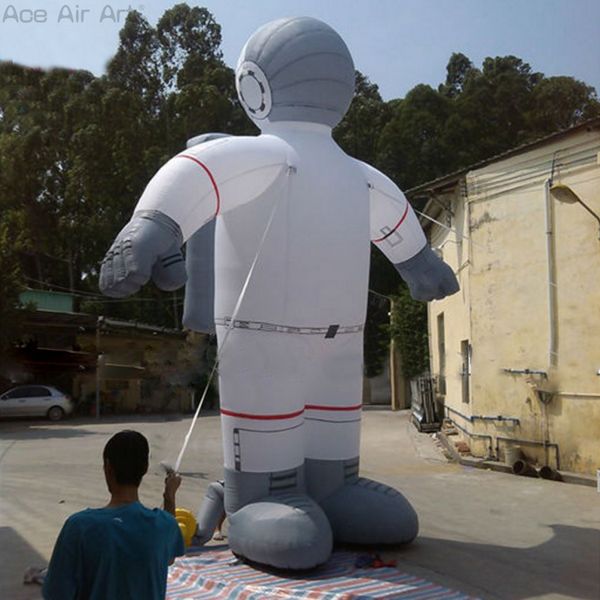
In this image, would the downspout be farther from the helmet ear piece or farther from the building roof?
the helmet ear piece

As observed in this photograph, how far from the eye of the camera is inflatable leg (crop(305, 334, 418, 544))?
478cm

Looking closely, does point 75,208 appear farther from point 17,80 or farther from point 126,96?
point 17,80

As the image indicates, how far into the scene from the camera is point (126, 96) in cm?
1955

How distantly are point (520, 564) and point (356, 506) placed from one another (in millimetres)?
1046

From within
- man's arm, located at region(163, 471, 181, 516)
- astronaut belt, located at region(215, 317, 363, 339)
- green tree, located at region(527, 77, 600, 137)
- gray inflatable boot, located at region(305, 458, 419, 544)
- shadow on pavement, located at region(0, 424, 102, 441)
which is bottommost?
shadow on pavement, located at region(0, 424, 102, 441)

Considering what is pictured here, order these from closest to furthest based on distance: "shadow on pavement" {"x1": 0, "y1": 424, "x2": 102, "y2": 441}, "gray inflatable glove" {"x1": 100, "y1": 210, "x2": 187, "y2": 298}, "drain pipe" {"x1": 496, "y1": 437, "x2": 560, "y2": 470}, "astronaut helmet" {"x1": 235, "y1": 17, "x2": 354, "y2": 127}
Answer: "gray inflatable glove" {"x1": 100, "y1": 210, "x2": 187, "y2": 298} → "astronaut helmet" {"x1": 235, "y1": 17, "x2": 354, "y2": 127} → "drain pipe" {"x1": 496, "y1": 437, "x2": 560, "y2": 470} → "shadow on pavement" {"x1": 0, "y1": 424, "x2": 102, "y2": 441}

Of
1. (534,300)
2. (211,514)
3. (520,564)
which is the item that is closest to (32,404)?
(534,300)

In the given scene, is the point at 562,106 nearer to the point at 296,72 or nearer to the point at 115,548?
the point at 296,72

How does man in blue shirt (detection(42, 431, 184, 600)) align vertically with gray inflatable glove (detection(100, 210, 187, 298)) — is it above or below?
below

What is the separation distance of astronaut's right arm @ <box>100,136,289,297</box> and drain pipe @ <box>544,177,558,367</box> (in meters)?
4.36

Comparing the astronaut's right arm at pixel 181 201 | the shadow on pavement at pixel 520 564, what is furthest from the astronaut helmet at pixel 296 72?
the shadow on pavement at pixel 520 564

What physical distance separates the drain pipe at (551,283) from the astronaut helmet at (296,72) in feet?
12.8

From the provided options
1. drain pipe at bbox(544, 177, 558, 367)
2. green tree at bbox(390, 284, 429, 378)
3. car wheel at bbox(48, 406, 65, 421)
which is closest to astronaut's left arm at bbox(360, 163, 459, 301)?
drain pipe at bbox(544, 177, 558, 367)

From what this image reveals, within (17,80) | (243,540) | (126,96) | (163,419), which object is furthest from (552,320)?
(126,96)
